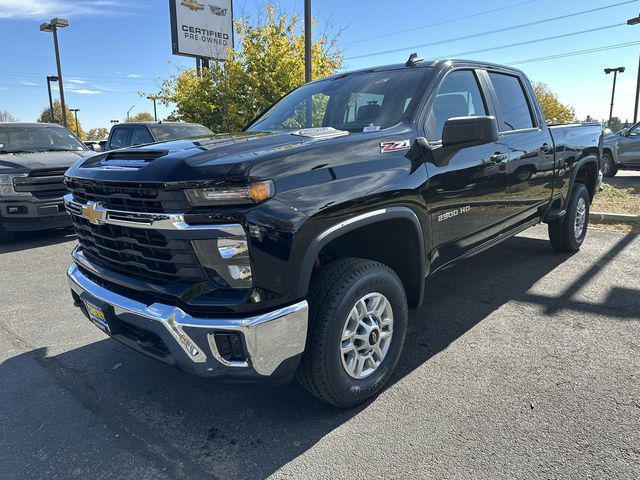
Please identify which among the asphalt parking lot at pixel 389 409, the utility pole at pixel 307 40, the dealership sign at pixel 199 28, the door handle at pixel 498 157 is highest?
the dealership sign at pixel 199 28

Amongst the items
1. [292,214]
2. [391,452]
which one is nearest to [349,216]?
[292,214]

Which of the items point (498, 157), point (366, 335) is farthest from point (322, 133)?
point (498, 157)

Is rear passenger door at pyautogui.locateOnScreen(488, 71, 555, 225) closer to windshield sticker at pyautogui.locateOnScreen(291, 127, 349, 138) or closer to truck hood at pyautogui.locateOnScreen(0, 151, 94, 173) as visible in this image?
windshield sticker at pyautogui.locateOnScreen(291, 127, 349, 138)

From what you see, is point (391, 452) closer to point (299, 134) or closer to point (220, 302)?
point (220, 302)

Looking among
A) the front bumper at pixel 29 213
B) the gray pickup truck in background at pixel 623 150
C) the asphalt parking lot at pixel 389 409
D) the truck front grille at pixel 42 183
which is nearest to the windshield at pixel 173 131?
the truck front grille at pixel 42 183

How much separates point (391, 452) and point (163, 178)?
172cm

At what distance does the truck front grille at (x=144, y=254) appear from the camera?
2229 mm

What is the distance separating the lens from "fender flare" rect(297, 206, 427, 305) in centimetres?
228

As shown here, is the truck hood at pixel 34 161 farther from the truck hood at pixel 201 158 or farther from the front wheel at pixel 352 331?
the front wheel at pixel 352 331

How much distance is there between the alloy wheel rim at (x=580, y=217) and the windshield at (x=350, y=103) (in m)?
3.32

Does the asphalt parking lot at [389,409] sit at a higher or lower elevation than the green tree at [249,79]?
lower

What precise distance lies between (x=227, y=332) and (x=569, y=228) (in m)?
4.66

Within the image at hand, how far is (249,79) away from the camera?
40.5 ft

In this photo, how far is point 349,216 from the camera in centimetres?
248
